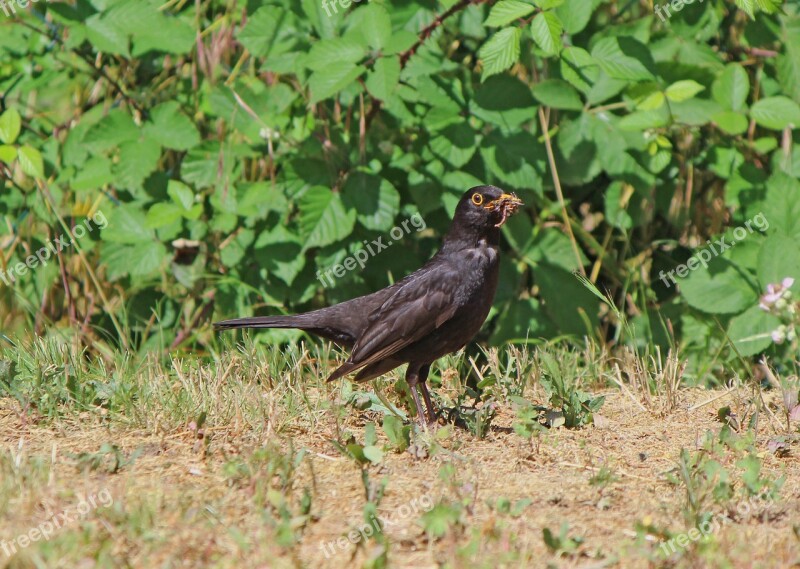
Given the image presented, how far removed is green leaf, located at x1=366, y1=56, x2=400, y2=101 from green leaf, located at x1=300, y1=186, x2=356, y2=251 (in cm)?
77

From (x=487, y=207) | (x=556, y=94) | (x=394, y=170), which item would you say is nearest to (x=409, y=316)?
(x=487, y=207)

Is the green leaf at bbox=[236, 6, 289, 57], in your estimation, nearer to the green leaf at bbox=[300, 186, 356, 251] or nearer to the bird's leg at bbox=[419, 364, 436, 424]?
the green leaf at bbox=[300, 186, 356, 251]

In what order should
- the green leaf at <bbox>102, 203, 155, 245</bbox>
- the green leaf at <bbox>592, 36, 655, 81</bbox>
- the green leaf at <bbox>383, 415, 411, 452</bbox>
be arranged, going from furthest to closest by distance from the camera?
the green leaf at <bbox>102, 203, 155, 245</bbox> < the green leaf at <bbox>592, 36, 655, 81</bbox> < the green leaf at <bbox>383, 415, 411, 452</bbox>

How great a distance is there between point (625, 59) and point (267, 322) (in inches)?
88.0

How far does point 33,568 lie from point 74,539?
0.15 m

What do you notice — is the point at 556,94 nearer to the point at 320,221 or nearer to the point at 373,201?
the point at 373,201

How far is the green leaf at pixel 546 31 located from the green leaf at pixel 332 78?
2.75 feet

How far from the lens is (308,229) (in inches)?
214

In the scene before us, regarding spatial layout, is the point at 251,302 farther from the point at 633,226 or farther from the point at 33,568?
the point at 33,568

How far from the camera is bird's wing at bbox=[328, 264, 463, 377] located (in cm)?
466

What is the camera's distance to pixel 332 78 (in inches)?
190

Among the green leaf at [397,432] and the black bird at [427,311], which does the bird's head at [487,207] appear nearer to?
the black bird at [427,311]

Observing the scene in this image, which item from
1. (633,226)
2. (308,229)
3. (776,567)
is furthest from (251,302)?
(776,567)

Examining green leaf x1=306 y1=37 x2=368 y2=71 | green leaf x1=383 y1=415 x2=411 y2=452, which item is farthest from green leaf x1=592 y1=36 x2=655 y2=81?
green leaf x1=383 y1=415 x2=411 y2=452
